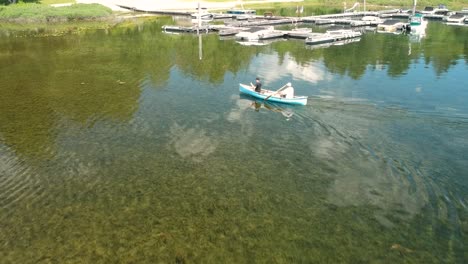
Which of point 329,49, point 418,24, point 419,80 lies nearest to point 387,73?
point 419,80

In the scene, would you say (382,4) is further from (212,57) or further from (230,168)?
(230,168)

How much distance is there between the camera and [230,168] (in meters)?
27.9

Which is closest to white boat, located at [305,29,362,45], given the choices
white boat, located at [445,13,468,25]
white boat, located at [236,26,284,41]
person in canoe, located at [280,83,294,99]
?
white boat, located at [236,26,284,41]

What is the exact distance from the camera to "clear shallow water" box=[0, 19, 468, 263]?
20.1 metres

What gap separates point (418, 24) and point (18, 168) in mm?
100846

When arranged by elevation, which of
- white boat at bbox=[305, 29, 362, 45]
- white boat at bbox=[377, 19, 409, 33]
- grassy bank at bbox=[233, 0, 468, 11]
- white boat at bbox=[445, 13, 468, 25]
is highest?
grassy bank at bbox=[233, 0, 468, 11]

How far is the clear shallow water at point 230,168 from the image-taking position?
20.1 meters

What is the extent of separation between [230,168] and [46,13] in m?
107

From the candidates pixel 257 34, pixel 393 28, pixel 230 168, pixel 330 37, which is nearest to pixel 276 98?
pixel 230 168

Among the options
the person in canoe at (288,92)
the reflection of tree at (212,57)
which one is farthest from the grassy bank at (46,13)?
the person in canoe at (288,92)

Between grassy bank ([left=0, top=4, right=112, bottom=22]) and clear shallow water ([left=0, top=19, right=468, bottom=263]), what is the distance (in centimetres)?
6468

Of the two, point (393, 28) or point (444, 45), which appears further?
point (393, 28)

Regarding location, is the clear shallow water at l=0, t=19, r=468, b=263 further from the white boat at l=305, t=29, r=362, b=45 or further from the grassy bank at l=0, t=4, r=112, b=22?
the grassy bank at l=0, t=4, r=112, b=22

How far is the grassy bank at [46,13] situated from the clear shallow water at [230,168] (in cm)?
6468
